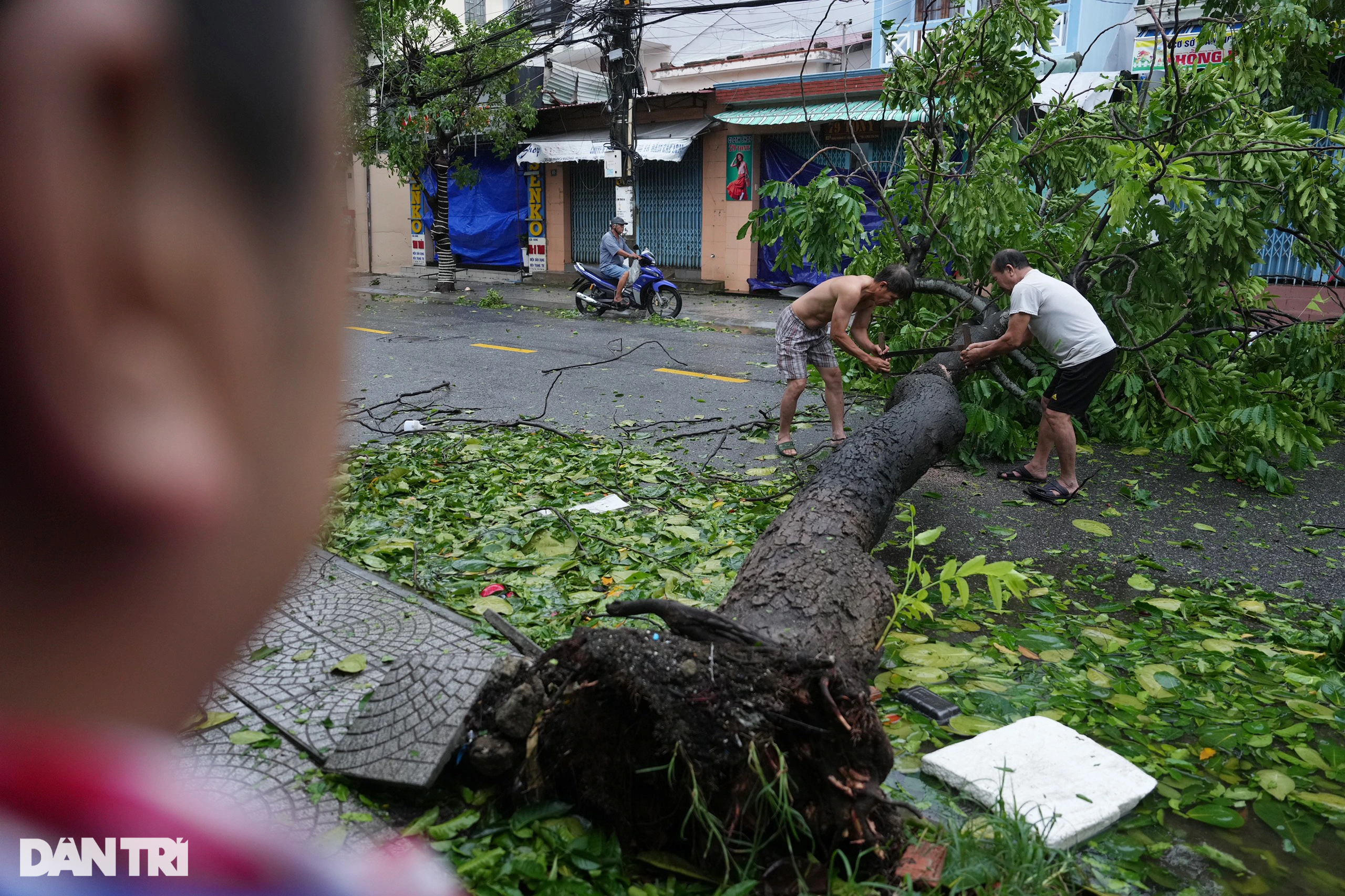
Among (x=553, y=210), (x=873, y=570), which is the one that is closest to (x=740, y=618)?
(x=873, y=570)

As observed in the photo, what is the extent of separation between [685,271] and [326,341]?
20427 mm

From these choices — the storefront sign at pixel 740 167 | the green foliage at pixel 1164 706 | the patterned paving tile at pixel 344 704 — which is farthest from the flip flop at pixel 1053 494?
the storefront sign at pixel 740 167

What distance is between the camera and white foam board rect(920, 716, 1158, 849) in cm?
280

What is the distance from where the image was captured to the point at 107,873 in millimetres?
438

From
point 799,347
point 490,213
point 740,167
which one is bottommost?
point 799,347

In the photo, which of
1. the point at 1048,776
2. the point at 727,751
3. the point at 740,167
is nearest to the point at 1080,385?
the point at 1048,776

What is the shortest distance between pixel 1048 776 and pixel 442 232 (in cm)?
1964

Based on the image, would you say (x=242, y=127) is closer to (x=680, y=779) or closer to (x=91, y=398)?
(x=91, y=398)

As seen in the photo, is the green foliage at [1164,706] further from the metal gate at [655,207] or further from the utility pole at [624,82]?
the metal gate at [655,207]

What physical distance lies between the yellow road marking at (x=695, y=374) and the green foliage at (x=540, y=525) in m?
2.93

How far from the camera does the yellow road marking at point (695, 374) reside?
32.3ft

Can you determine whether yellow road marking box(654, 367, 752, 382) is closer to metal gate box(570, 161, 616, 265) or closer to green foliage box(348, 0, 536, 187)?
green foliage box(348, 0, 536, 187)

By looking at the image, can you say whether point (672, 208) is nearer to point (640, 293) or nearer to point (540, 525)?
point (640, 293)

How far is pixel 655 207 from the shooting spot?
20844mm
